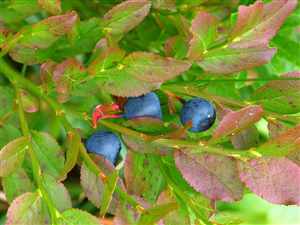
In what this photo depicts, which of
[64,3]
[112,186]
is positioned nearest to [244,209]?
[64,3]

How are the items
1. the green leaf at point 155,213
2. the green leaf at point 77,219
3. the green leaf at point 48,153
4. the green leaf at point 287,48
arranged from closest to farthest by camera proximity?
the green leaf at point 155,213 → the green leaf at point 77,219 → the green leaf at point 48,153 → the green leaf at point 287,48

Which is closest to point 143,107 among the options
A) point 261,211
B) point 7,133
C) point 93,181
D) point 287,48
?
point 93,181

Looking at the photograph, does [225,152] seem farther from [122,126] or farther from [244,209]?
[244,209]

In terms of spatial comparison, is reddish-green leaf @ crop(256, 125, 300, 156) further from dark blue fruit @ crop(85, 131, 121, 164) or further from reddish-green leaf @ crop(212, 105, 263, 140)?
dark blue fruit @ crop(85, 131, 121, 164)

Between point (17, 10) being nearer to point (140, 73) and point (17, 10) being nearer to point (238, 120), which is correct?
point (140, 73)

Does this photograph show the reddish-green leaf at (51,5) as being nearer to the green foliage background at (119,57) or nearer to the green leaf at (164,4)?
the green foliage background at (119,57)

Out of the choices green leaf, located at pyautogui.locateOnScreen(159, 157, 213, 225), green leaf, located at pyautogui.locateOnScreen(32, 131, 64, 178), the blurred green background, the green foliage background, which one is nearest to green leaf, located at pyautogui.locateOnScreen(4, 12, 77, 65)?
the green foliage background

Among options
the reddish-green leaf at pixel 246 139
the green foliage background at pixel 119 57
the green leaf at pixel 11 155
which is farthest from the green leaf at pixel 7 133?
the reddish-green leaf at pixel 246 139
